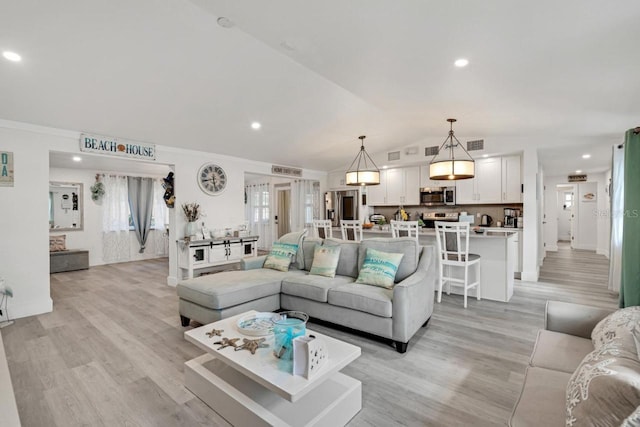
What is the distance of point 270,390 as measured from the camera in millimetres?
1811

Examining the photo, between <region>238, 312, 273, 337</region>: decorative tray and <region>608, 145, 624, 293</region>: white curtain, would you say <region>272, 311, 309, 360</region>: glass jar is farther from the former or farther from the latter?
<region>608, 145, 624, 293</region>: white curtain

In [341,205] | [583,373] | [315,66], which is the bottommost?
[583,373]

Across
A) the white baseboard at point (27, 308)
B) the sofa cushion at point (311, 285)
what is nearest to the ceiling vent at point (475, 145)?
the sofa cushion at point (311, 285)

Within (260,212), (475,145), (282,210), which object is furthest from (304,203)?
(475,145)

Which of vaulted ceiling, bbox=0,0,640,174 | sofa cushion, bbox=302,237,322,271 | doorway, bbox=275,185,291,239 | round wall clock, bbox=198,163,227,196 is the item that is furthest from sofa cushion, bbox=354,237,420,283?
doorway, bbox=275,185,291,239

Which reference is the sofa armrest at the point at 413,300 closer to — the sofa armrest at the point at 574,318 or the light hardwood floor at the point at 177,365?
the light hardwood floor at the point at 177,365

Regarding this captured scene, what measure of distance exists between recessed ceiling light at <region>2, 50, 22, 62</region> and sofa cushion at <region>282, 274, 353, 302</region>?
10.8 feet

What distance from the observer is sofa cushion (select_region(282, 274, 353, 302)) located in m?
3.26

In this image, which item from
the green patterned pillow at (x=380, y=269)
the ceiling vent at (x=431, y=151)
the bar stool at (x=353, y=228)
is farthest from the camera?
the ceiling vent at (x=431, y=151)

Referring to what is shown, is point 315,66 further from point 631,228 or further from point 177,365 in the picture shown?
point 177,365

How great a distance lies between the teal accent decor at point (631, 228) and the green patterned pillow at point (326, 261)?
2.51 m

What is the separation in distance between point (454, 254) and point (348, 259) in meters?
1.72

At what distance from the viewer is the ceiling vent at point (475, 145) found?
5.93 meters

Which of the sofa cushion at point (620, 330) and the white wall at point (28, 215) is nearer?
the sofa cushion at point (620, 330)
